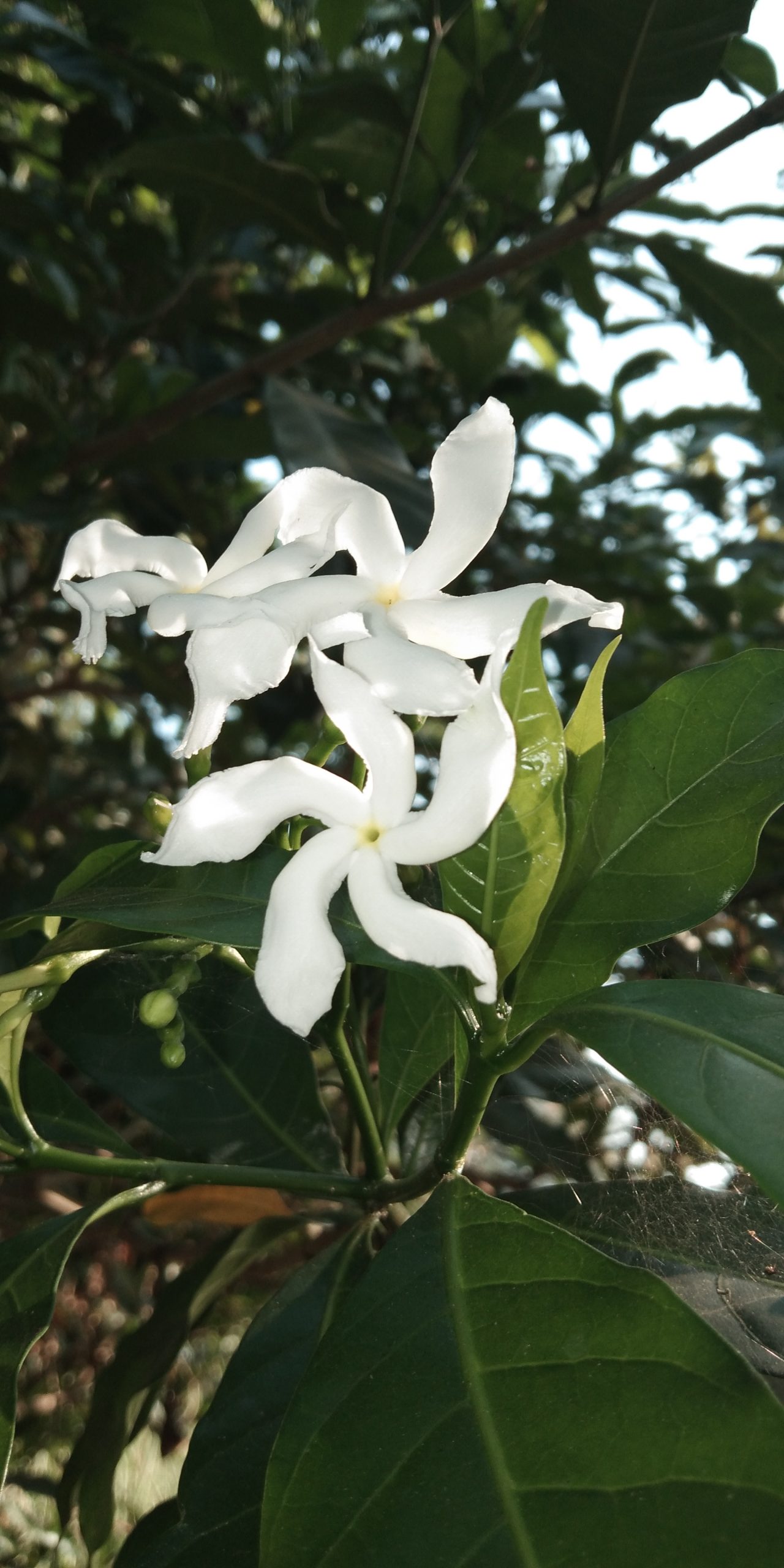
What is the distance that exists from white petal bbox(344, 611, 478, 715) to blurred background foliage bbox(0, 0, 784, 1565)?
1.39 ft

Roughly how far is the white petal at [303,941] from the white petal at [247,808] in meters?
0.02

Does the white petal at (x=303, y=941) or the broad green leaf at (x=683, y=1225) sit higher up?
the white petal at (x=303, y=941)

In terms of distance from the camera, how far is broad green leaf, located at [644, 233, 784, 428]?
1.57m

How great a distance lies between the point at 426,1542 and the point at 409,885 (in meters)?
0.38

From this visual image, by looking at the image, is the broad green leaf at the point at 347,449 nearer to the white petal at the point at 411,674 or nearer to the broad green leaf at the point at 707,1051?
the white petal at the point at 411,674

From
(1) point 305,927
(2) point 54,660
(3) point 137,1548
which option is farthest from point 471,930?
(2) point 54,660

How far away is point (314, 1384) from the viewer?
0.66 m

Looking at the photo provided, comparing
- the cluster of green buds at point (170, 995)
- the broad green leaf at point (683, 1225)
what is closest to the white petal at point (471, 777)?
the cluster of green buds at point (170, 995)

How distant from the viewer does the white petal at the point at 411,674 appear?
634mm

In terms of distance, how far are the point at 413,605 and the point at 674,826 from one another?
23cm

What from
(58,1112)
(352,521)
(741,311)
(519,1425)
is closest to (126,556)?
(352,521)

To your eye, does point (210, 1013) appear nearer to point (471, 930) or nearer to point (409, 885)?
point (409, 885)

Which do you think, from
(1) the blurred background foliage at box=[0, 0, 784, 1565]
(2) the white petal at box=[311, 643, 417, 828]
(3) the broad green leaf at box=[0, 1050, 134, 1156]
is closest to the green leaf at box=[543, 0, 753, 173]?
(1) the blurred background foliage at box=[0, 0, 784, 1565]

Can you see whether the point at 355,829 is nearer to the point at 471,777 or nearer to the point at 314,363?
the point at 471,777
